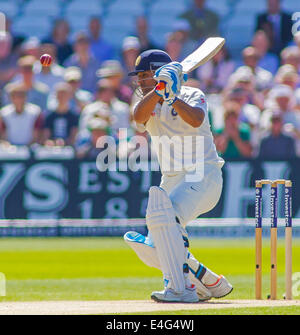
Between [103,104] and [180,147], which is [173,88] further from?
[103,104]

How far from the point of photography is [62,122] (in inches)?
579

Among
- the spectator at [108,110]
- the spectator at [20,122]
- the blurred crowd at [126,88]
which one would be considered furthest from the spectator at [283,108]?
the spectator at [20,122]

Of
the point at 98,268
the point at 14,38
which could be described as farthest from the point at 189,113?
the point at 14,38

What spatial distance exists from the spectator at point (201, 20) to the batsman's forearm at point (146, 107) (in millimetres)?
10553

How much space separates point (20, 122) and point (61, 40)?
119 inches

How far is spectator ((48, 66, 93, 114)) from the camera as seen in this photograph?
15.1m

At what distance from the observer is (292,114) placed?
14438 mm

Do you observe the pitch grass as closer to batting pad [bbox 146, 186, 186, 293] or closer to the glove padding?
batting pad [bbox 146, 186, 186, 293]

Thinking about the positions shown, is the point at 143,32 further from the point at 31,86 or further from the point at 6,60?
the point at 31,86

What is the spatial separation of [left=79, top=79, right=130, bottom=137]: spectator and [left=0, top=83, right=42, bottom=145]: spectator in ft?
2.41

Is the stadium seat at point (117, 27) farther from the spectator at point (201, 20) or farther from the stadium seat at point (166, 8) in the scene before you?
the spectator at point (201, 20)

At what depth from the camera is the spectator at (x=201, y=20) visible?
56.4 ft

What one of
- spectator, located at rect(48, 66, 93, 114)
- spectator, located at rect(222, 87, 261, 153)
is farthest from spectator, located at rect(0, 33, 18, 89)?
spectator, located at rect(222, 87, 261, 153)
